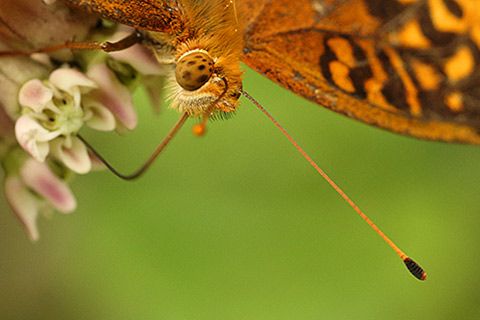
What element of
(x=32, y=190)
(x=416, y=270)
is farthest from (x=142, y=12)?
(x=416, y=270)

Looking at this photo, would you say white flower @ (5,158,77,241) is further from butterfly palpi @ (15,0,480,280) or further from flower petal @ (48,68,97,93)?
butterfly palpi @ (15,0,480,280)

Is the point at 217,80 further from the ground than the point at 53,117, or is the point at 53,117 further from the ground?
the point at 53,117

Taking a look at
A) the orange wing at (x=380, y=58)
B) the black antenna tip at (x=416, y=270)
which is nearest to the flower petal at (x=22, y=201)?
the orange wing at (x=380, y=58)

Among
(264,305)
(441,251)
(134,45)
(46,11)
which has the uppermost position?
(46,11)

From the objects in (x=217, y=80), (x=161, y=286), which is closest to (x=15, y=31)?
(x=217, y=80)

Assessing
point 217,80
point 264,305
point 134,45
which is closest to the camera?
point 217,80

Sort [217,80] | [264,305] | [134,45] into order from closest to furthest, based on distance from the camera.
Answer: [217,80] → [134,45] → [264,305]

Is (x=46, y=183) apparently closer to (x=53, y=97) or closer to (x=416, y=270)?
(x=53, y=97)

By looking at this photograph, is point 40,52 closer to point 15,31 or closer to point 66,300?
point 15,31
